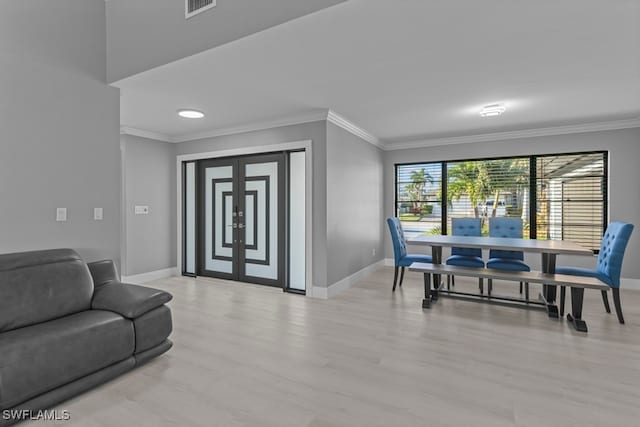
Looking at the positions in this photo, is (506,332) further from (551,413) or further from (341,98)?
(341,98)

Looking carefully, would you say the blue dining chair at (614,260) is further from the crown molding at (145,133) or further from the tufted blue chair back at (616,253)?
the crown molding at (145,133)

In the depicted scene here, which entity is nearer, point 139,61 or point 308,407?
point 308,407

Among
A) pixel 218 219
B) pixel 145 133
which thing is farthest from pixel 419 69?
pixel 145 133

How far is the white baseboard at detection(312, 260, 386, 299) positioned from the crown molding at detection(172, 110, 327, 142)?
2.27 m

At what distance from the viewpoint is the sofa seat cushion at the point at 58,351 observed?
5.83ft

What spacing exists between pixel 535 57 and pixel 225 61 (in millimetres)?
2568

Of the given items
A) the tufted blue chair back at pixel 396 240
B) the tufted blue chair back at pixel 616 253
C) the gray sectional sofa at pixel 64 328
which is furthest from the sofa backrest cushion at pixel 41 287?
the tufted blue chair back at pixel 616 253

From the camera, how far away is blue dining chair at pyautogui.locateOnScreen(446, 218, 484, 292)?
175 inches

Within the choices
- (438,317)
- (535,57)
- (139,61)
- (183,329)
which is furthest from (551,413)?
(139,61)

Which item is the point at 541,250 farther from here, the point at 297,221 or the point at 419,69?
the point at 297,221

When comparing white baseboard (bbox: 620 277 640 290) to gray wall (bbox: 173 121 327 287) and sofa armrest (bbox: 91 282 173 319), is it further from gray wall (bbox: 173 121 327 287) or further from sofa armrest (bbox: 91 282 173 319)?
sofa armrest (bbox: 91 282 173 319)

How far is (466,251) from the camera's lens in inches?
192

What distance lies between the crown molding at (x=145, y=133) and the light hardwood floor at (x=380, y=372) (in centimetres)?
300

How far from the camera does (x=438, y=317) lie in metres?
3.61
